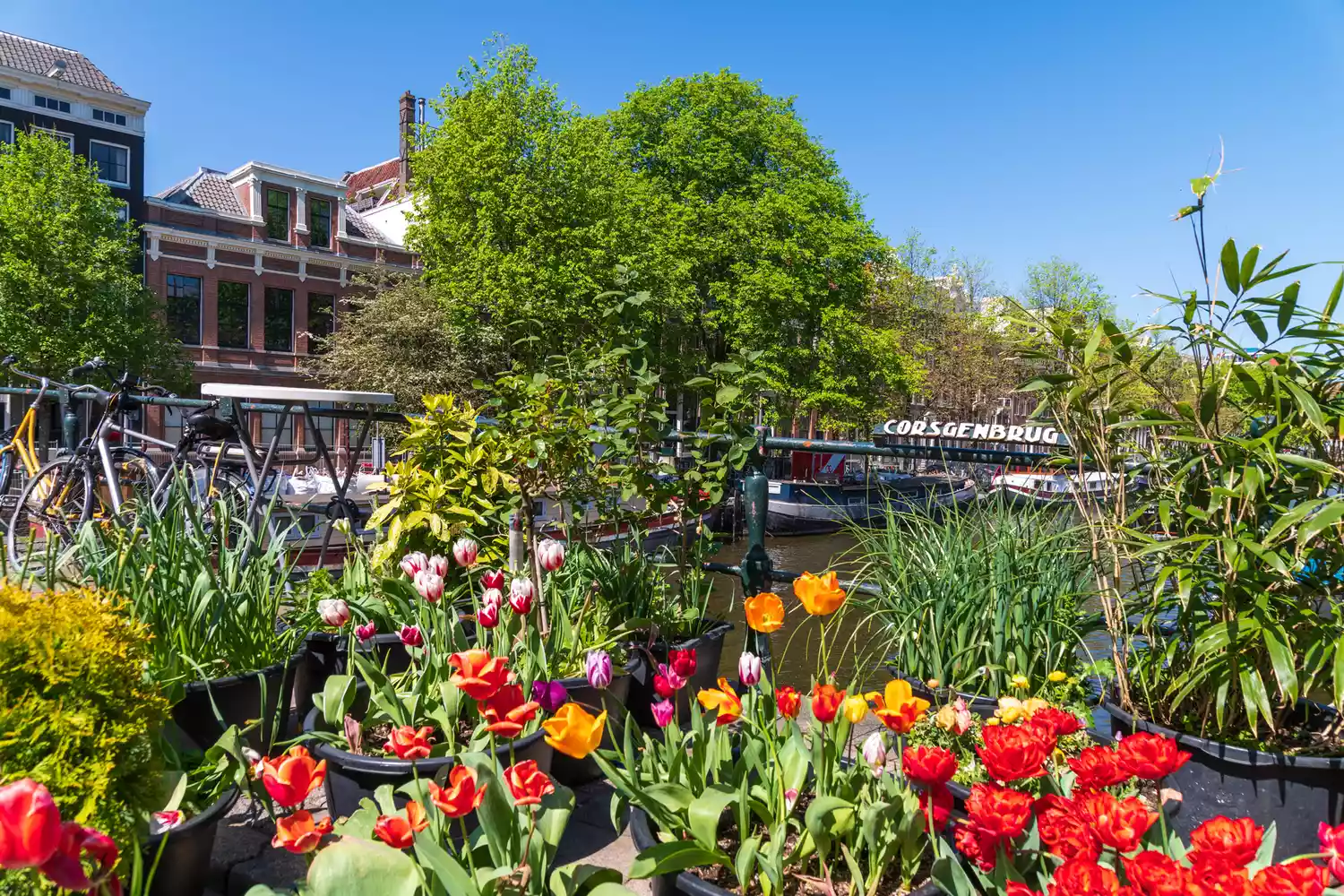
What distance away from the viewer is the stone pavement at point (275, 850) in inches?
67.8

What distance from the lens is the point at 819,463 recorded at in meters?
20.9

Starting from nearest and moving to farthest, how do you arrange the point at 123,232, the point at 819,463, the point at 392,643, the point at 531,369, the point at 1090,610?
the point at 392,643
the point at 1090,610
the point at 531,369
the point at 123,232
the point at 819,463

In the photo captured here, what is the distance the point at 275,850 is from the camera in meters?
1.83

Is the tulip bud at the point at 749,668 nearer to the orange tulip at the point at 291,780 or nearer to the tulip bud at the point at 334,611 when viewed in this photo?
the orange tulip at the point at 291,780

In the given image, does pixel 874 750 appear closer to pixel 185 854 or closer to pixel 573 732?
pixel 573 732

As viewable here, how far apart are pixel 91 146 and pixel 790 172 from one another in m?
17.8

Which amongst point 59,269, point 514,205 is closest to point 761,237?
point 514,205

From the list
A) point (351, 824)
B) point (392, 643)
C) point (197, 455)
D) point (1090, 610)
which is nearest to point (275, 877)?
point (351, 824)

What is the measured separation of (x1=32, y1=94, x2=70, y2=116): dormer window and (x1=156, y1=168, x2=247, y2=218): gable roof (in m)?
2.77

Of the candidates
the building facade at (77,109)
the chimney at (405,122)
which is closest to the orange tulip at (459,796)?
the building facade at (77,109)

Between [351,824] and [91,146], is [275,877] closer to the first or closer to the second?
[351,824]

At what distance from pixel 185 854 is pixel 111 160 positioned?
25964 millimetres

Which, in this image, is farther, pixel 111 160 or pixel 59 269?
pixel 111 160

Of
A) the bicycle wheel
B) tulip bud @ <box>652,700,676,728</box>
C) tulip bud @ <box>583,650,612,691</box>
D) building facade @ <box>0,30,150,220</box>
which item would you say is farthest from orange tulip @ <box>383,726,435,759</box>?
building facade @ <box>0,30,150,220</box>
